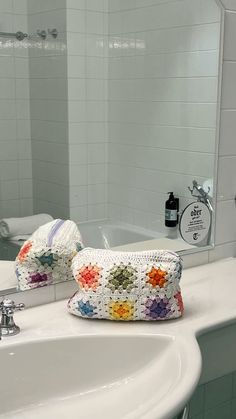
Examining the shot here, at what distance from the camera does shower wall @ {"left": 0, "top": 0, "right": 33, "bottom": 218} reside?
1.28 meters

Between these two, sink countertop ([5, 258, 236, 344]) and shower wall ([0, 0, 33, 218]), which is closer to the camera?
sink countertop ([5, 258, 236, 344])

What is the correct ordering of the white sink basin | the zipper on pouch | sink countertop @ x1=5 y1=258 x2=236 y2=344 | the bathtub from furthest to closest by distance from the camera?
the bathtub, the zipper on pouch, sink countertop @ x1=5 y1=258 x2=236 y2=344, the white sink basin

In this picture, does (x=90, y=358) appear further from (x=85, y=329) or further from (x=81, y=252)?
(x=81, y=252)

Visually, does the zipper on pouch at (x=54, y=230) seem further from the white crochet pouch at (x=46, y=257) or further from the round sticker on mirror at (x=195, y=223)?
the round sticker on mirror at (x=195, y=223)

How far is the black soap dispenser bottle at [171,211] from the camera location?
165cm

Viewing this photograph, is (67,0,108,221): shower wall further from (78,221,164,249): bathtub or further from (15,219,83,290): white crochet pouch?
(15,219,83,290): white crochet pouch

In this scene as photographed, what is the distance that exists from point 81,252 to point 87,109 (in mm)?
511

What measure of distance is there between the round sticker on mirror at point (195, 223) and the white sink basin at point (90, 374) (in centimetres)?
58

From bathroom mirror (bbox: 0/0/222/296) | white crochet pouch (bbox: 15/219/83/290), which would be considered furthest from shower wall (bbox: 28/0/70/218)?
white crochet pouch (bbox: 15/219/83/290)

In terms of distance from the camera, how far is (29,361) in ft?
3.38

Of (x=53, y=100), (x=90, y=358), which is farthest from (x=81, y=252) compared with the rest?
(x=53, y=100)

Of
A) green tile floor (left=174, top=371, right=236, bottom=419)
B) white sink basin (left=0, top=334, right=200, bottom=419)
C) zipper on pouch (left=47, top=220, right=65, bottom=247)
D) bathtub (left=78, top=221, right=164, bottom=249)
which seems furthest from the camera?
green tile floor (left=174, top=371, right=236, bottom=419)

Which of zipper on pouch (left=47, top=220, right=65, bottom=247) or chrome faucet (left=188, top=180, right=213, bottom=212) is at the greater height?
chrome faucet (left=188, top=180, right=213, bottom=212)

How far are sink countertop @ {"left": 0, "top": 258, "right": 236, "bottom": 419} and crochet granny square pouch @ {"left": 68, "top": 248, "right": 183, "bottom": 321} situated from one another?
0.08ft
